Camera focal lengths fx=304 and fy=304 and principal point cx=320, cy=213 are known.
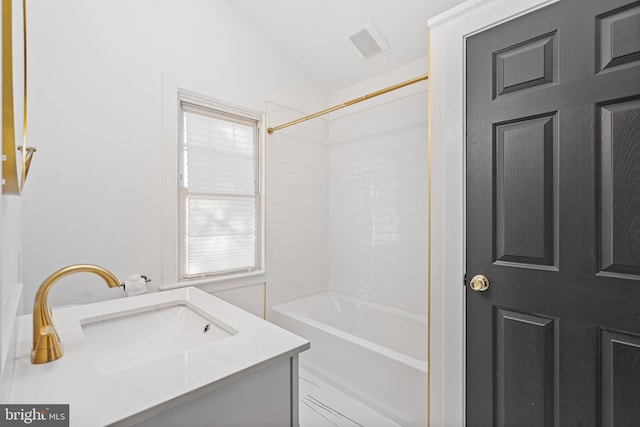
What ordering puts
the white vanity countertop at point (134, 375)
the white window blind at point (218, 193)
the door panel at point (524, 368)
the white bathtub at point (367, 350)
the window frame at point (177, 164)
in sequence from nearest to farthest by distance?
the white vanity countertop at point (134, 375)
the door panel at point (524, 368)
the white bathtub at point (367, 350)
the window frame at point (177, 164)
the white window blind at point (218, 193)

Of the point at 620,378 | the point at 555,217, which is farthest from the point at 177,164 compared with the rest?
the point at 620,378

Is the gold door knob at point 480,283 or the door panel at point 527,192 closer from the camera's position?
the door panel at point 527,192

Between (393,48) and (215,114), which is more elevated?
(393,48)

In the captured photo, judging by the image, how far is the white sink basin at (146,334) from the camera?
1190 mm

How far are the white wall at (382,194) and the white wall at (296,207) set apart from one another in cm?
12

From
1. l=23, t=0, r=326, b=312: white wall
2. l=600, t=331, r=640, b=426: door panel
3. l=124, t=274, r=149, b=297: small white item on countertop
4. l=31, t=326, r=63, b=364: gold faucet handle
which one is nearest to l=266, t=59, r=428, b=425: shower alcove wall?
l=23, t=0, r=326, b=312: white wall

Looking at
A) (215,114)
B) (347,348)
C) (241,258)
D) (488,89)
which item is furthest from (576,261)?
(215,114)

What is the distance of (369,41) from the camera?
91.2 inches

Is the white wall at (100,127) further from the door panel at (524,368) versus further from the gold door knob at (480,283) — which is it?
the door panel at (524,368)

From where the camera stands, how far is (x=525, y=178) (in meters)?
1.22

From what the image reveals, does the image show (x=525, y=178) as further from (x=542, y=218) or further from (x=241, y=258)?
(x=241, y=258)

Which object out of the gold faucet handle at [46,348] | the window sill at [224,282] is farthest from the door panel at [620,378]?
the window sill at [224,282]

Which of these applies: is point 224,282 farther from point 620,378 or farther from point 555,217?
point 620,378

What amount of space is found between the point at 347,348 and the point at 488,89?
1659mm
